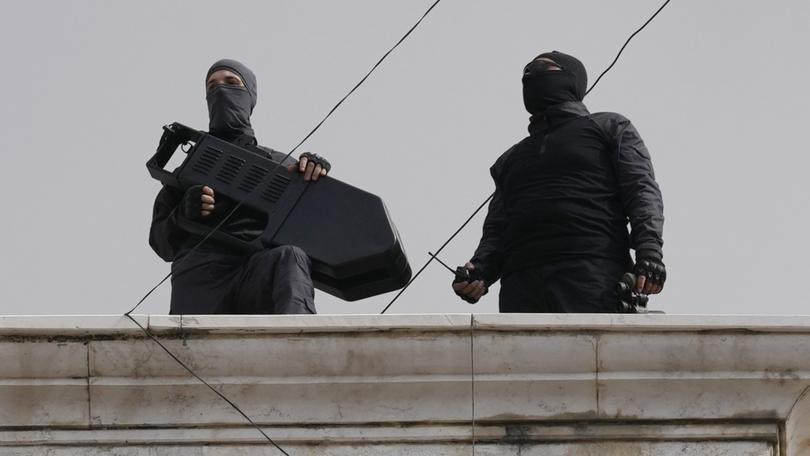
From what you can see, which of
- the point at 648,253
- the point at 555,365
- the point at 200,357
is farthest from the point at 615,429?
the point at 200,357

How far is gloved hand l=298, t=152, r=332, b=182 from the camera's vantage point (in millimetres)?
10070

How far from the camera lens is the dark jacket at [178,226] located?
32.8ft

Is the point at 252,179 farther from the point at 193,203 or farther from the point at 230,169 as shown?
the point at 193,203

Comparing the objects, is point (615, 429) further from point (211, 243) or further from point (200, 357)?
point (211, 243)

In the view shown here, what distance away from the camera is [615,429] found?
8.61m

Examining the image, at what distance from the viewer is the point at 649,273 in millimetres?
9188

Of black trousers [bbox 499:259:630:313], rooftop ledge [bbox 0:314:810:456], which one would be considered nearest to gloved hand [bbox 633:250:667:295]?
black trousers [bbox 499:259:630:313]

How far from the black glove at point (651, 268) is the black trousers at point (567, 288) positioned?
167mm

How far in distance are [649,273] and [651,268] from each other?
27mm

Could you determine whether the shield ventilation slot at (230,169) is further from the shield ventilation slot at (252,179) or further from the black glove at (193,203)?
the black glove at (193,203)

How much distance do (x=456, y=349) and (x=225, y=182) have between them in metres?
1.94

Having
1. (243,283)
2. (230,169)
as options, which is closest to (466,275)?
(243,283)

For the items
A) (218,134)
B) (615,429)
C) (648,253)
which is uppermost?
(218,134)

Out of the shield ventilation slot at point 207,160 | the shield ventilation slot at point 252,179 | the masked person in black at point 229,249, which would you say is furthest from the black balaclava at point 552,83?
the shield ventilation slot at point 207,160
